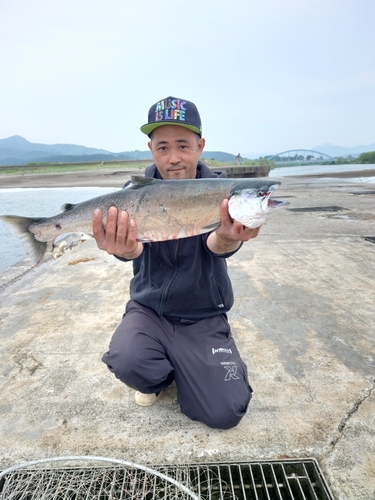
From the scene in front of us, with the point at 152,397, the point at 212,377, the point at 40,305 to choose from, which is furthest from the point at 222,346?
the point at 40,305

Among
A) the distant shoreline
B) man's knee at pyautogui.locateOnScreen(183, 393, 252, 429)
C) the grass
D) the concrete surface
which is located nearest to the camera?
the concrete surface

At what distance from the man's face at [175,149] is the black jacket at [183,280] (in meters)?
0.61

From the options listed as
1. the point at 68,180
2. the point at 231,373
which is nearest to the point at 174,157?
the point at 231,373

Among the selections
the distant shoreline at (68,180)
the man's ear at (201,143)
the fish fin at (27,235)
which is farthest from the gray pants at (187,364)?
the distant shoreline at (68,180)

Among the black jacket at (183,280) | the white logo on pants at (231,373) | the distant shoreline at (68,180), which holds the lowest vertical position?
the distant shoreline at (68,180)

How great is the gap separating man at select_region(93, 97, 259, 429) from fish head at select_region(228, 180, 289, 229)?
0.08 m

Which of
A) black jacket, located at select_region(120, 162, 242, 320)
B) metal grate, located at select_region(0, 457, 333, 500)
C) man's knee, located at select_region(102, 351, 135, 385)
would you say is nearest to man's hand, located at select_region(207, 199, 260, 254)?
black jacket, located at select_region(120, 162, 242, 320)

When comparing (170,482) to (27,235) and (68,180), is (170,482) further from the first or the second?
(68,180)

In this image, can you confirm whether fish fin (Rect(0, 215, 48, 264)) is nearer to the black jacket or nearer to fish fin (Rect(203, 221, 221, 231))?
the black jacket

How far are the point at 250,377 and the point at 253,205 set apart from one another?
1.41 metres

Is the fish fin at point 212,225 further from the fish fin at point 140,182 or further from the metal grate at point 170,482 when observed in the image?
the metal grate at point 170,482

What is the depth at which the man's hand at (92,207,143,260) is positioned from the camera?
2.51 metres

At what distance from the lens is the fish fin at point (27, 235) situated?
2.72m

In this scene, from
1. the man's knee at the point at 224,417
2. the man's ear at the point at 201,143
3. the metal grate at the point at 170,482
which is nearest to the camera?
the metal grate at the point at 170,482
